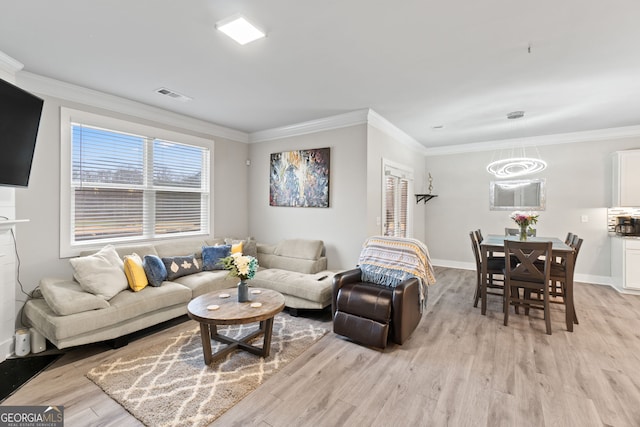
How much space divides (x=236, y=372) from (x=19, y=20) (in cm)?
314

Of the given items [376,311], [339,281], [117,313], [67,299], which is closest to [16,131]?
[67,299]

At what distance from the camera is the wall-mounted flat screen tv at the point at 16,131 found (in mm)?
2184

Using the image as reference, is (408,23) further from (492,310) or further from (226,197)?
(226,197)

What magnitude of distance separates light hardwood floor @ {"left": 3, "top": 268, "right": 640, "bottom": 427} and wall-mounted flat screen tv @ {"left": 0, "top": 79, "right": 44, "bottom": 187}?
1.68 metres

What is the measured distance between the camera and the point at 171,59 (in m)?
2.71

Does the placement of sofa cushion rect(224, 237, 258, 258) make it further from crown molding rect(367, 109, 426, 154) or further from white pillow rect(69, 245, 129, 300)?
crown molding rect(367, 109, 426, 154)

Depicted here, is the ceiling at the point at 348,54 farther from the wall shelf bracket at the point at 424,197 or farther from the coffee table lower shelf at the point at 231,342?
the wall shelf bracket at the point at 424,197

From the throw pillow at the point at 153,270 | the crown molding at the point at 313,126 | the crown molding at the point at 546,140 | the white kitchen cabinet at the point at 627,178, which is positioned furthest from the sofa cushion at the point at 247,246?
the white kitchen cabinet at the point at 627,178

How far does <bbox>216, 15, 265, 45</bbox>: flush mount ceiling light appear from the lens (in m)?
2.12

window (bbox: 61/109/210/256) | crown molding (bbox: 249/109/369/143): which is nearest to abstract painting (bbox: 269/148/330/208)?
crown molding (bbox: 249/109/369/143)

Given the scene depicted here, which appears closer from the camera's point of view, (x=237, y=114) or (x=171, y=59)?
(x=171, y=59)

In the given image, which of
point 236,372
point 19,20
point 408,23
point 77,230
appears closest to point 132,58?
point 19,20

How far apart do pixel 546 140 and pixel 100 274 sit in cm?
729

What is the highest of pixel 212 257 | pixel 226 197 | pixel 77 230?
pixel 226 197
